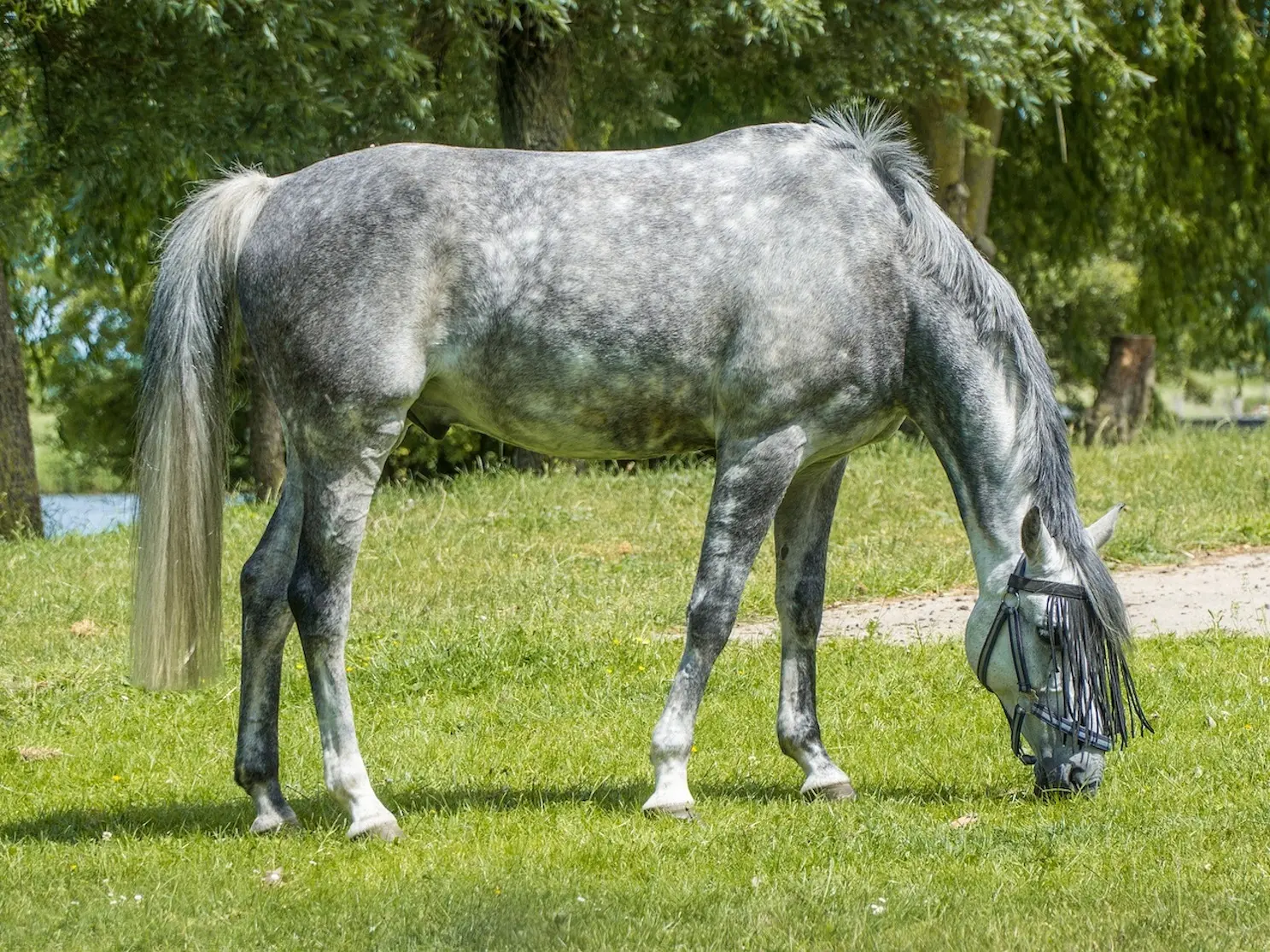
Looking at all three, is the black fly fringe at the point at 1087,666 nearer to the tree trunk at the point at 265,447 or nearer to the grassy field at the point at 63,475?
the tree trunk at the point at 265,447

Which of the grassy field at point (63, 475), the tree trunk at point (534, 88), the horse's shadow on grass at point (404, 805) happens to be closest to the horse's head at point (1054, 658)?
the horse's shadow on grass at point (404, 805)

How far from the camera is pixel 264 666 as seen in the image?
520 centimetres

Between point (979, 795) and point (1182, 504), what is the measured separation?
703 cm

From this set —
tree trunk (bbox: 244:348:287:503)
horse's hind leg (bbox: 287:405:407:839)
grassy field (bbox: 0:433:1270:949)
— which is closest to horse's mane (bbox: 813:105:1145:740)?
grassy field (bbox: 0:433:1270:949)

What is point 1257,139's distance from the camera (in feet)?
64.5

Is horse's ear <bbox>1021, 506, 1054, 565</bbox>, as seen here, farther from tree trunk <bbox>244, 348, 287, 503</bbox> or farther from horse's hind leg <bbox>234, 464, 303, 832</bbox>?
tree trunk <bbox>244, 348, 287, 503</bbox>

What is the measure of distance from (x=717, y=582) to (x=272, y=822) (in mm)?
1677

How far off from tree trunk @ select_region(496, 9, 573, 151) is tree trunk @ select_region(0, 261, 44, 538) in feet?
15.0

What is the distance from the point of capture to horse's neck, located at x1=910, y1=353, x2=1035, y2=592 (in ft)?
17.0

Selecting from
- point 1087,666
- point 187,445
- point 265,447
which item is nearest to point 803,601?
point 1087,666

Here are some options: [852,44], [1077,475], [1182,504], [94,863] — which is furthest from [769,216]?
[852,44]

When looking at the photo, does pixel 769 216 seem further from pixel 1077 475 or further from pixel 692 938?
pixel 1077 475

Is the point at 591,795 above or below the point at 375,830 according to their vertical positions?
below

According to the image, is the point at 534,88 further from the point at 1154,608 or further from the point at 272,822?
the point at 272,822
